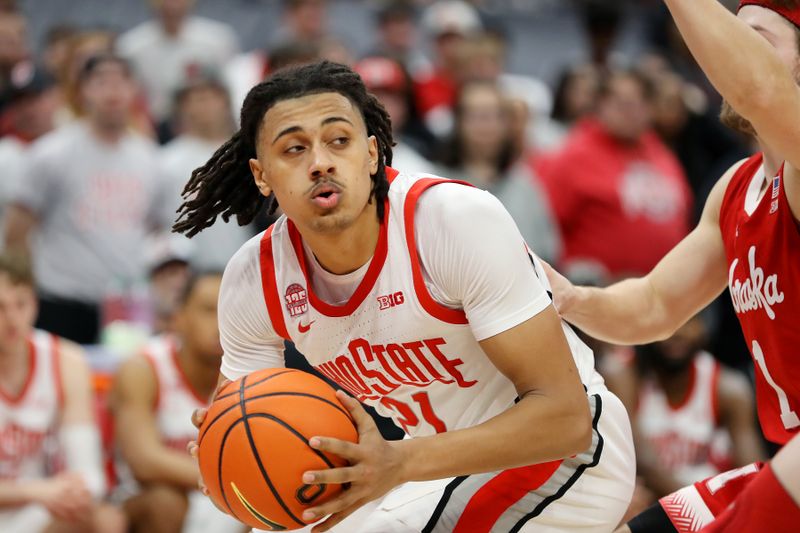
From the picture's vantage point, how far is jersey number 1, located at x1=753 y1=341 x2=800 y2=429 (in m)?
3.53

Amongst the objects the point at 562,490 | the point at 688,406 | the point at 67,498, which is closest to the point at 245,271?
the point at 562,490

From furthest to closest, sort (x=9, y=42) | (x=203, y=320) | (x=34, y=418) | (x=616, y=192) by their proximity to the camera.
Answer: (x=9, y=42), (x=616, y=192), (x=203, y=320), (x=34, y=418)

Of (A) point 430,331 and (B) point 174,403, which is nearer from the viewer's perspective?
(A) point 430,331

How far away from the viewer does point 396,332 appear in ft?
11.5

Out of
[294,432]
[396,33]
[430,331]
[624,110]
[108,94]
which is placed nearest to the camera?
[294,432]

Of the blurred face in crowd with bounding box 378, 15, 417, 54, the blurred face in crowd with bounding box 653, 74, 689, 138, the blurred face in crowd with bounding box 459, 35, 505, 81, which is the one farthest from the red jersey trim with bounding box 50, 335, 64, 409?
the blurred face in crowd with bounding box 653, 74, 689, 138

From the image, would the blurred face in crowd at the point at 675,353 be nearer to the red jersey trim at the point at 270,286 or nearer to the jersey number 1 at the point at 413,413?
the jersey number 1 at the point at 413,413

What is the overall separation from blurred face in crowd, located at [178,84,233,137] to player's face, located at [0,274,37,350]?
245 centimetres

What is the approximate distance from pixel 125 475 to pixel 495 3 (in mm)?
8149

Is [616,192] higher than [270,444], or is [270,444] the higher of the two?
[270,444]

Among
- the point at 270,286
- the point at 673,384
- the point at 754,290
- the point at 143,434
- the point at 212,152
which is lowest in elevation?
the point at 673,384

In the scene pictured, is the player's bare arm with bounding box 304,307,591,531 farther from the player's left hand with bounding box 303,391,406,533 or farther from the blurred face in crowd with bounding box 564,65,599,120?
the blurred face in crowd with bounding box 564,65,599,120

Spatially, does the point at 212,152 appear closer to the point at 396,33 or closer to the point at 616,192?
the point at 396,33

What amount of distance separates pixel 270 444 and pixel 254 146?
965mm
